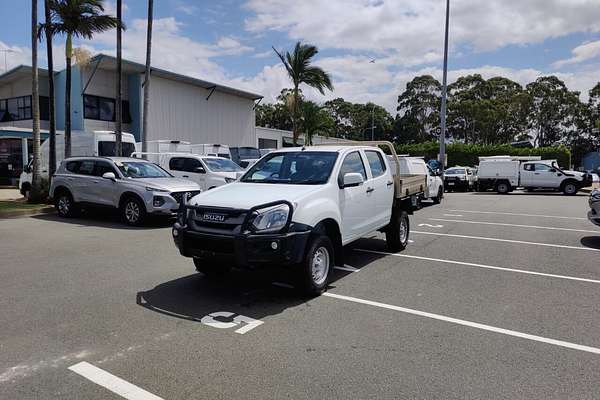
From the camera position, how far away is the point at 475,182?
28.8m

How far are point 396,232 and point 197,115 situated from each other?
26800 mm

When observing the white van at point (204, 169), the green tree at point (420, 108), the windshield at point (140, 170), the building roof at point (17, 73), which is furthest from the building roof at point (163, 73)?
the green tree at point (420, 108)

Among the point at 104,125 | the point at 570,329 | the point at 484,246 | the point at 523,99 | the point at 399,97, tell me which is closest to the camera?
the point at 570,329

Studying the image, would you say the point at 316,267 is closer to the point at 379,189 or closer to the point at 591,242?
the point at 379,189

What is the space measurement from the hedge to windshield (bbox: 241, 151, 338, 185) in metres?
38.0

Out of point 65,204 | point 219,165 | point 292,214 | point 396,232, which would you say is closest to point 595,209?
point 396,232

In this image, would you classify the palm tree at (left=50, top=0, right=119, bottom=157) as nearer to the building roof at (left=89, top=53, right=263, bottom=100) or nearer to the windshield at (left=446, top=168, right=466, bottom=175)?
the building roof at (left=89, top=53, right=263, bottom=100)

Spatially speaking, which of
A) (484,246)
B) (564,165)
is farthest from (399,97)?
(484,246)

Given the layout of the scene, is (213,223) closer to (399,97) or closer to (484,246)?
(484,246)

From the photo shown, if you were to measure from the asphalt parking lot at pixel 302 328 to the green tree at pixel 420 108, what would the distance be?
59.1 meters

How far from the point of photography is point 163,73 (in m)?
29.3

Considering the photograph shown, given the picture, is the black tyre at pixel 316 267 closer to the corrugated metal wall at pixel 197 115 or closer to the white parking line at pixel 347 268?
the white parking line at pixel 347 268

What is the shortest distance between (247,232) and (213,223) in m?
0.54

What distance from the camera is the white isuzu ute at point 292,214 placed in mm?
5258
